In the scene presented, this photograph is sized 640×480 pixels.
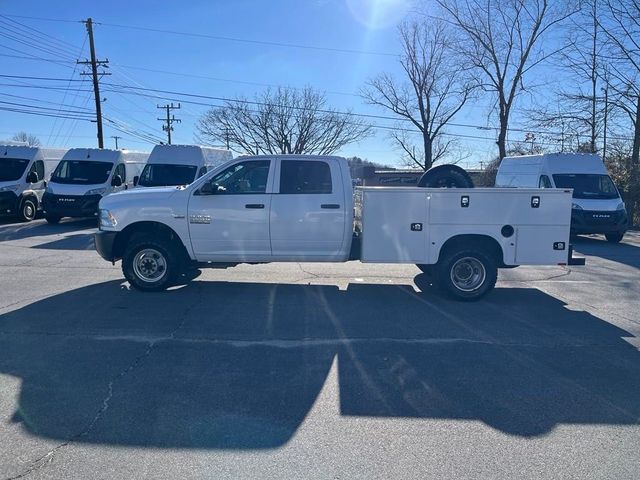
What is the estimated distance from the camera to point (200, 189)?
7.90 metres

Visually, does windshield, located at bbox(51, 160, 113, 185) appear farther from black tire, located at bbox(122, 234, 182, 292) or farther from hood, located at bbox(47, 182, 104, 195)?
black tire, located at bbox(122, 234, 182, 292)

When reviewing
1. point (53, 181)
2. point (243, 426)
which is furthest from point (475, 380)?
point (53, 181)

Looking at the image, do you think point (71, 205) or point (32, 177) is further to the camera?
point (32, 177)

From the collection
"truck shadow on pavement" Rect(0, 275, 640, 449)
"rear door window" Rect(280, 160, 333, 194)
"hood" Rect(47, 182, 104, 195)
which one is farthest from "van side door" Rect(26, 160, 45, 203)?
"rear door window" Rect(280, 160, 333, 194)

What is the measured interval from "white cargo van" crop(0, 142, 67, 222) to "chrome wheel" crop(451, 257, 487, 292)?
16302mm

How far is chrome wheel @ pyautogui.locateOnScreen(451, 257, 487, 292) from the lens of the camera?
7695 millimetres

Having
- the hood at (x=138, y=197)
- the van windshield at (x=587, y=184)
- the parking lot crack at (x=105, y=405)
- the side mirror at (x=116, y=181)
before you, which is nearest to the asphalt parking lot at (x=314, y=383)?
the parking lot crack at (x=105, y=405)

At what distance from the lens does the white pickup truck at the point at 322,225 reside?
753 centimetres

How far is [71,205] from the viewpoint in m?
17.4

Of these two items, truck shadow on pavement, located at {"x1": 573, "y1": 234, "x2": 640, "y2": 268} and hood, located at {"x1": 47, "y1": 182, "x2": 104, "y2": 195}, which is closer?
truck shadow on pavement, located at {"x1": 573, "y1": 234, "x2": 640, "y2": 268}

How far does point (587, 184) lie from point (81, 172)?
54.8 feet

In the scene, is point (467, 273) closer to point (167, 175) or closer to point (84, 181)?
point (167, 175)

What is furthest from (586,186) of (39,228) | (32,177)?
(32,177)

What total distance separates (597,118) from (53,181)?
2578cm
